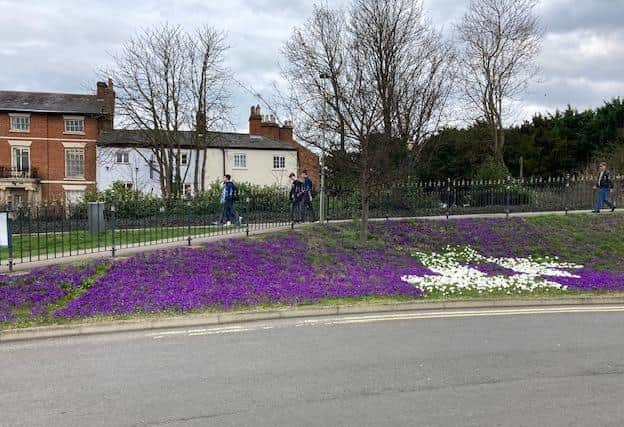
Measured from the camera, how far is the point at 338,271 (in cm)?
1195

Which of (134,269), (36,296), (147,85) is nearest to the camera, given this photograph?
(36,296)

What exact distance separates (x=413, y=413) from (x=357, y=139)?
1078 cm

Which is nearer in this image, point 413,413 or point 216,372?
point 413,413

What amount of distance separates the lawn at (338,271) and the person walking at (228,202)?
2.28 meters

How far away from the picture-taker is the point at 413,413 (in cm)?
455

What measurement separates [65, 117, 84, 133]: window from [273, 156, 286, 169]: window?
→ 16227mm

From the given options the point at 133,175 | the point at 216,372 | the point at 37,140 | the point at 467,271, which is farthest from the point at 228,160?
the point at 216,372

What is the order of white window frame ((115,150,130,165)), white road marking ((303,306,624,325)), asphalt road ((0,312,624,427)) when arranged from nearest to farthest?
asphalt road ((0,312,624,427)), white road marking ((303,306,624,325)), white window frame ((115,150,130,165))

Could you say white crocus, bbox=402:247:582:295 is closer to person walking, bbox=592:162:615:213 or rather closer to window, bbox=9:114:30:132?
person walking, bbox=592:162:615:213

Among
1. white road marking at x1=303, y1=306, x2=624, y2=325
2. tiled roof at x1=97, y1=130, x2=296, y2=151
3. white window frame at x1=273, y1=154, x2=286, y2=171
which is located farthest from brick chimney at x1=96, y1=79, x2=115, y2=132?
white road marking at x1=303, y1=306, x2=624, y2=325

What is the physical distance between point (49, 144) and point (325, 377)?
4430 cm

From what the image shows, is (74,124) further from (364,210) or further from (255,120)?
(364,210)

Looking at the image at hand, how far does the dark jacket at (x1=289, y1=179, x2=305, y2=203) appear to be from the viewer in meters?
16.7

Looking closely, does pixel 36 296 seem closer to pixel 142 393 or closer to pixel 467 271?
pixel 142 393
